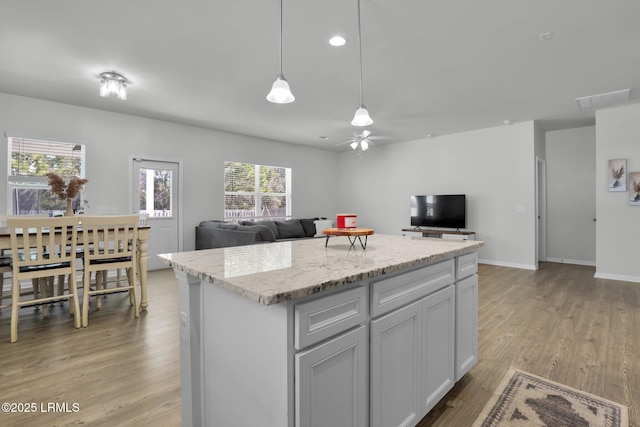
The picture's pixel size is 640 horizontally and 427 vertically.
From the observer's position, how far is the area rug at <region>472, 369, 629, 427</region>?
1.67 m

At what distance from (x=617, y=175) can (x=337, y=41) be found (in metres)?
4.78

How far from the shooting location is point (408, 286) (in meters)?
1.49

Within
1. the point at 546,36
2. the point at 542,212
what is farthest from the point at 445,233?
the point at 546,36

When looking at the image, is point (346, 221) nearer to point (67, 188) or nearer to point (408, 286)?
point (408, 286)

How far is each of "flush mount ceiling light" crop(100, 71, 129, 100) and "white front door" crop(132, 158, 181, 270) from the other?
6.11 ft

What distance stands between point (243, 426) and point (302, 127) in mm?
5412

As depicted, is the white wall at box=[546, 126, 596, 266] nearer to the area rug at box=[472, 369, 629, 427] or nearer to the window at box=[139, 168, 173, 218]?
the area rug at box=[472, 369, 629, 427]

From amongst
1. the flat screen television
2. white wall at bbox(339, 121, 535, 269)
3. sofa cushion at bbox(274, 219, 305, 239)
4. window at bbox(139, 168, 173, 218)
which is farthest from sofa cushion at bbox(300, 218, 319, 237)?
window at bbox(139, 168, 173, 218)

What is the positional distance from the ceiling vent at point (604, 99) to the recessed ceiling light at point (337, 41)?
3708 millimetres

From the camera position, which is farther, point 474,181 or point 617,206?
point 474,181

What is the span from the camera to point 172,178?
5715 millimetres

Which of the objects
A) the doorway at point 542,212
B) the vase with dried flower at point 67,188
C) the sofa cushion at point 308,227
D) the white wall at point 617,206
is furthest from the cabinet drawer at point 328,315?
the doorway at point 542,212

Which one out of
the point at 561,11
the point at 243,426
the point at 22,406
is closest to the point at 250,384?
the point at 243,426

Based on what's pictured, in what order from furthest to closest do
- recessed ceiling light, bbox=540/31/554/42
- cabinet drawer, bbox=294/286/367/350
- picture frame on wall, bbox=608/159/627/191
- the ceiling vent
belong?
picture frame on wall, bbox=608/159/627/191 < the ceiling vent < recessed ceiling light, bbox=540/31/554/42 < cabinet drawer, bbox=294/286/367/350
